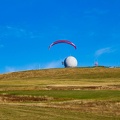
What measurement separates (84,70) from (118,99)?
326 feet

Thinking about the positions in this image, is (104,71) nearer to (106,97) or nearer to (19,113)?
(106,97)

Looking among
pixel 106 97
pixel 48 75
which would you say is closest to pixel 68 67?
pixel 48 75

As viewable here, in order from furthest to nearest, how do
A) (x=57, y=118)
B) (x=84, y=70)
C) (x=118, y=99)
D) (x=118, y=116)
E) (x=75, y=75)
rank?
(x=84, y=70)
(x=75, y=75)
(x=118, y=99)
(x=118, y=116)
(x=57, y=118)

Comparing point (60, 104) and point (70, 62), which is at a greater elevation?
point (70, 62)

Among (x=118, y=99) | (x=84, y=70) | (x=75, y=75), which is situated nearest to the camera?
(x=118, y=99)

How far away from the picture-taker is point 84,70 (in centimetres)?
15000

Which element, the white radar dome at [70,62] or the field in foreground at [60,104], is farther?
the white radar dome at [70,62]

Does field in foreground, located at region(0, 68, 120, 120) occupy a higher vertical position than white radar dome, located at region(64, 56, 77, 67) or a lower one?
lower

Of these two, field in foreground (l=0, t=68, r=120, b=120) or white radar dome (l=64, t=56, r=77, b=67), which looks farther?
white radar dome (l=64, t=56, r=77, b=67)

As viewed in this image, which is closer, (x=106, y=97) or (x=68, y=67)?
(x=106, y=97)

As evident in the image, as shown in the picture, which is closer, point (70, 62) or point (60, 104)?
point (60, 104)

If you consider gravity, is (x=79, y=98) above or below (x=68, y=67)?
below

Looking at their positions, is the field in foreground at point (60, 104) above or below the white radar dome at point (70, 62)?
below

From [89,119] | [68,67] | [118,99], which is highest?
[68,67]
